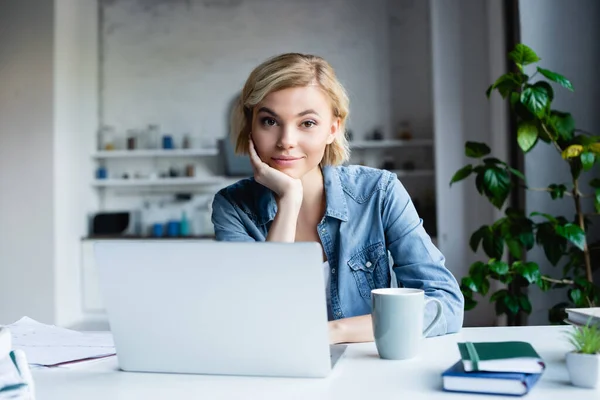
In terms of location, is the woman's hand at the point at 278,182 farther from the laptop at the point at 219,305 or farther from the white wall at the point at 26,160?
the white wall at the point at 26,160

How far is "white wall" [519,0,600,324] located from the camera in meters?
2.99

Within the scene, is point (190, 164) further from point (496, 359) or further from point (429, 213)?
point (496, 359)

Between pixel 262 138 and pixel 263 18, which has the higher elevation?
pixel 263 18

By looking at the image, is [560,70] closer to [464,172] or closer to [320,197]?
[464,172]

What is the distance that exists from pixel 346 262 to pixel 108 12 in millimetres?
4512

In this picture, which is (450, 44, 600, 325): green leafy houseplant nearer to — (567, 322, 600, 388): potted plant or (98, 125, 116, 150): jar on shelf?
(567, 322, 600, 388): potted plant

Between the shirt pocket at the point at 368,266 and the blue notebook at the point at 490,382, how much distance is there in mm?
717

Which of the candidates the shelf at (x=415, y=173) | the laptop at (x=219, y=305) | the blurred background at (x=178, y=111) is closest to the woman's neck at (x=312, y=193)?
the laptop at (x=219, y=305)

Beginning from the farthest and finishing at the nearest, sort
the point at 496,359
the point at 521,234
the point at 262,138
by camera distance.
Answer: the point at 521,234
the point at 262,138
the point at 496,359

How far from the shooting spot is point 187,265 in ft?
2.79

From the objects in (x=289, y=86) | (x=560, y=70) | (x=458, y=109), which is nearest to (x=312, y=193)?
(x=289, y=86)

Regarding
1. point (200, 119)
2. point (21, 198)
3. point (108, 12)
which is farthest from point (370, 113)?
point (21, 198)

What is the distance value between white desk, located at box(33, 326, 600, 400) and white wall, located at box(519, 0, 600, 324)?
86.3 inches

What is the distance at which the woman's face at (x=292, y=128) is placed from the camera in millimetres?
1443
